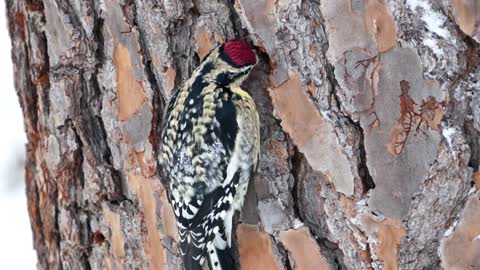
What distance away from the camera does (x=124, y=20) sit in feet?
7.79

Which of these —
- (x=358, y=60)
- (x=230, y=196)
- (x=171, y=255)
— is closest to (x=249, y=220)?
(x=230, y=196)

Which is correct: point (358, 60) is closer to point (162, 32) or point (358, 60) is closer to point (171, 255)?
point (162, 32)

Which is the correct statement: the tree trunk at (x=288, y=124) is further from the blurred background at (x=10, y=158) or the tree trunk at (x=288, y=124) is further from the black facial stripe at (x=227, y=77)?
the blurred background at (x=10, y=158)

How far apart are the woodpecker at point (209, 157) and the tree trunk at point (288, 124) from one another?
5 centimetres

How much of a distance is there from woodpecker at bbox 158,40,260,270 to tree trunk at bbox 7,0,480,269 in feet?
0.16

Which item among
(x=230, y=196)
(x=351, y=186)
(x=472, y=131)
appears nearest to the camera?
(x=472, y=131)

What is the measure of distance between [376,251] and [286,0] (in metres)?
0.69

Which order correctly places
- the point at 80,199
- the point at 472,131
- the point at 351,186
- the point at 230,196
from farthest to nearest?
the point at 80,199 < the point at 230,196 < the point at 351,186 < the point at 472,131

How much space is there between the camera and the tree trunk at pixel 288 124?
1.94m

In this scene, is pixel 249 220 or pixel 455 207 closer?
pixel 455 207

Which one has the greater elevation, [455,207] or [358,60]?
[358,60]

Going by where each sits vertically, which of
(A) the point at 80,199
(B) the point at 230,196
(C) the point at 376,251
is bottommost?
(C) the point at 376,251

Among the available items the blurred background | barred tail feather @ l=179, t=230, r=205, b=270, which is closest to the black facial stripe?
barred tail feather @ l=179, t=230, r=205, b=270

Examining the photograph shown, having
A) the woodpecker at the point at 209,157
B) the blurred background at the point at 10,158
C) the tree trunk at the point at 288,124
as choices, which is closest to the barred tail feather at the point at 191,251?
the woodpecker at the point at 209,157
